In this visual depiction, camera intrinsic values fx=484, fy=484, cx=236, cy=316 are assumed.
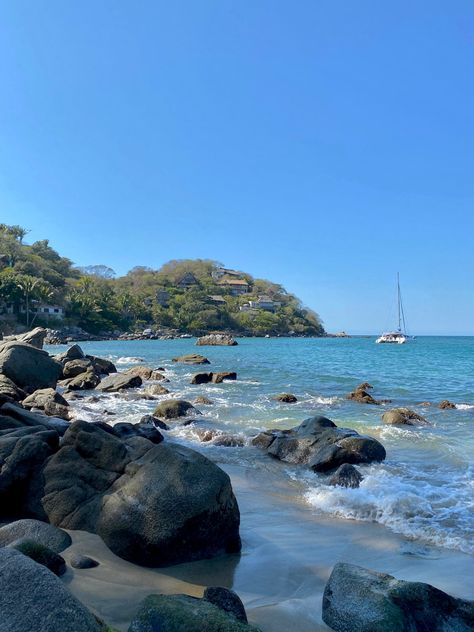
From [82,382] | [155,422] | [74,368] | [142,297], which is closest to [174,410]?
[155,422]

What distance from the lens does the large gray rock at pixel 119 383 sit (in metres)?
24.4

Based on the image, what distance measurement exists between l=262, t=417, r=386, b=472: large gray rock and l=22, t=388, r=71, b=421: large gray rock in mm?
7264

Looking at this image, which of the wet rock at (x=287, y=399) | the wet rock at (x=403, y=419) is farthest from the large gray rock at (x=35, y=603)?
the wet rock at (x=287, y=399)

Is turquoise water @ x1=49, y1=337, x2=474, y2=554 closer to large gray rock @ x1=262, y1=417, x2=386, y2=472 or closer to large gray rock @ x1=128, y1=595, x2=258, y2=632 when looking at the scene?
large gray rock @ x1=262, y1=417, x2=386, y2=472

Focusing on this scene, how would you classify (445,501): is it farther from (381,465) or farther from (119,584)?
(119,584)

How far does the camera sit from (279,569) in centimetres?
554

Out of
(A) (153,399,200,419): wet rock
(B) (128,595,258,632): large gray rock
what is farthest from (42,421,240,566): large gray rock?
(A) (153,399,200,419): wet rock

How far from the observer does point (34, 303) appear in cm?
8662

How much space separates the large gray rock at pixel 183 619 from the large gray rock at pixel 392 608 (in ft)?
3.95

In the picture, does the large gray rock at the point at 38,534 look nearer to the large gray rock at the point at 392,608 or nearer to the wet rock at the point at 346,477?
the large gray rock at the point at 392,608

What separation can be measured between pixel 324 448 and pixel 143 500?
20.8 ft

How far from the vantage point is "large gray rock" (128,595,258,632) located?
3351mm

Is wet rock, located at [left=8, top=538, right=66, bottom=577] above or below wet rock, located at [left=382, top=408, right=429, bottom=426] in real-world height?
above

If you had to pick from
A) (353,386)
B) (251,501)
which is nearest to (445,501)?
(251,501)
